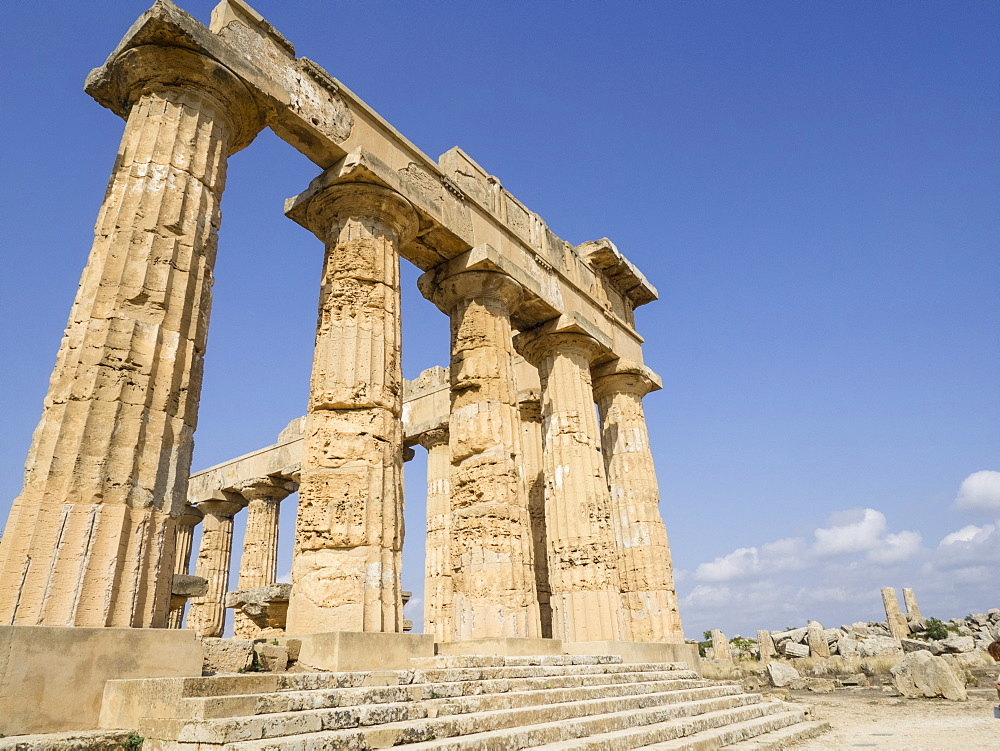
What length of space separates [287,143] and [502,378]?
483 cm

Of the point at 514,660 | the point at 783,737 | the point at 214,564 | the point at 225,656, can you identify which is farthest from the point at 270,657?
the point at 214,564

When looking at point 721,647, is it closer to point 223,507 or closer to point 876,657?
point 876,657

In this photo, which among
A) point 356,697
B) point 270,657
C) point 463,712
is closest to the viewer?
point 356,697

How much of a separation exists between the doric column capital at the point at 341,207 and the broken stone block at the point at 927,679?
13.5 metres

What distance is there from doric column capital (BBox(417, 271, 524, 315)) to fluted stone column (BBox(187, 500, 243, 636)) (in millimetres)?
12162

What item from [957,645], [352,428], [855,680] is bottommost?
[855,680]

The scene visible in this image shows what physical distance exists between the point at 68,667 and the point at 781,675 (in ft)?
62.2

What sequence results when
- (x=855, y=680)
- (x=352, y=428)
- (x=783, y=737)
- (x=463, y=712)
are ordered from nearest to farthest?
(x=463, y=712) → (x=783, y=737) → (x=352, y=428) → (x=855, y=680)

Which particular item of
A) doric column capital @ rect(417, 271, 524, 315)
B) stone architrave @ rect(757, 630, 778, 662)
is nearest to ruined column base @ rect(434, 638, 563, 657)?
doric column capital @ rect(417, 271, 524, 315)

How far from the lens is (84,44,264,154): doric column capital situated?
23.6 ft

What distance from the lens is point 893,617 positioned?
30953mm

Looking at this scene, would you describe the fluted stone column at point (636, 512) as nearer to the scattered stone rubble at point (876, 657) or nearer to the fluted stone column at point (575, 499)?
the fluted stone column at point (575, 499)

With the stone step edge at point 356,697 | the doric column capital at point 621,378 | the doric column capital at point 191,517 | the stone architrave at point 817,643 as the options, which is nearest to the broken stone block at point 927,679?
the doric column capital at point 621,378

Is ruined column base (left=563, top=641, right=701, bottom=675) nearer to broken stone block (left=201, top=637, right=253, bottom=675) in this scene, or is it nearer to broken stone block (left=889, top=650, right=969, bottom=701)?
broken stone block (left=889, top=650, right=969, bottom=701)
